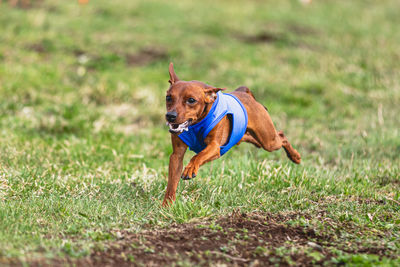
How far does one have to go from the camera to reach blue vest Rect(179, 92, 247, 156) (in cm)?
461

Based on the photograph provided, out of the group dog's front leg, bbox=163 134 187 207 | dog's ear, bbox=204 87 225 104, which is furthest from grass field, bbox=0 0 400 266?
dog's ear, bbox=204 87 225 104

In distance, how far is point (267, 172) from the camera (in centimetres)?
599

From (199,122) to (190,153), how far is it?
11.0ft

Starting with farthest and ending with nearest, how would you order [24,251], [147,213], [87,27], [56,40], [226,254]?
[87,27] → [56,40] → [147,213] → [226,254] → [24,251]

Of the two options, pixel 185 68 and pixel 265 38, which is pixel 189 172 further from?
pixel 265 38

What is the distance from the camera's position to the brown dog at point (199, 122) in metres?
4.31

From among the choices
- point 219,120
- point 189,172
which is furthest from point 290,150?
point 189,172

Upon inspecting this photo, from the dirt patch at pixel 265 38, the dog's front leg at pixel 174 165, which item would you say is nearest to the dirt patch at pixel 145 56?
the dirt patch at pixel 265 38

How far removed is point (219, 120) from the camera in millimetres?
4652

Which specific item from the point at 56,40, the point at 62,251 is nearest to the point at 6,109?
the point at 56,40

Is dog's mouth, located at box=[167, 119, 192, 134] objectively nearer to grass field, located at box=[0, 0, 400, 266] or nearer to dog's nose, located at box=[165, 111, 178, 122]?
dog's nose, located at box=[165, 111, 178, 122]

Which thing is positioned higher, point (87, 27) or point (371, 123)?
point (87, 27)

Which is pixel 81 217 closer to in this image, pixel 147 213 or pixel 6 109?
pixel 147 213

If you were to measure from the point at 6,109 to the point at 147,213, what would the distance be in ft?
18.1
